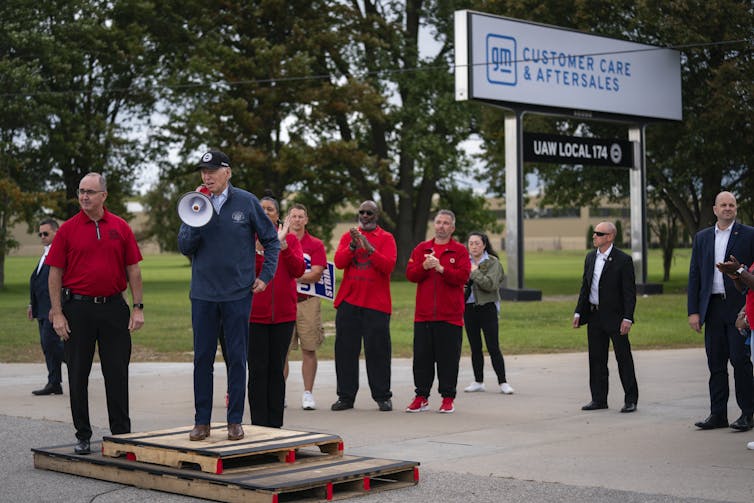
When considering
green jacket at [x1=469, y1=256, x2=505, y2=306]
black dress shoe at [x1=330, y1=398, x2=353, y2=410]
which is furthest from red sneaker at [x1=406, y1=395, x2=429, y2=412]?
green jacket at [x1=469, y1=256, x2=505, y2=306]

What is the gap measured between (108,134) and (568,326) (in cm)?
2867

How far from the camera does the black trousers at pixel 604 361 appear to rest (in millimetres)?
11523

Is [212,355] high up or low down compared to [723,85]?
down

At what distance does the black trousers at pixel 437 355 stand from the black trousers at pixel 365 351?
0.33 meters

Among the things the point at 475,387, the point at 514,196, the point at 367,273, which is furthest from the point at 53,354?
the point at 514,196

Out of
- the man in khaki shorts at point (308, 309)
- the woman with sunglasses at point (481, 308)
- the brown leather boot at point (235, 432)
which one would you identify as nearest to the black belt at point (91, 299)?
the brown leather boot at point (235, 432)

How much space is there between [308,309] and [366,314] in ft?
2.42

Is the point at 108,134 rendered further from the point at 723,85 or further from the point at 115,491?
the point at 115,491

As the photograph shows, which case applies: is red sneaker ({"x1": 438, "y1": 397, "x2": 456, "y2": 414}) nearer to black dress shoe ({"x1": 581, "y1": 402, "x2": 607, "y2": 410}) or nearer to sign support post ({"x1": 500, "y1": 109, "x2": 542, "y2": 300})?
black dress shoe ({"x1": 581, "y1": 402, "x2": 607, "y2": 410})

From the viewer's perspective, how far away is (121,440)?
8.01m

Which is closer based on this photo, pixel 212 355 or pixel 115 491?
pixel 115 491

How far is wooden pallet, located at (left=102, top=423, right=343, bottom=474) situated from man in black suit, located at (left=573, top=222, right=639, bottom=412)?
14.6ft

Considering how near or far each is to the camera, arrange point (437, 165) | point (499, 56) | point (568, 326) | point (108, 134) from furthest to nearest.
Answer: point (437, 165)
point (108, 134)
point (499, 56)
point (568, 326)

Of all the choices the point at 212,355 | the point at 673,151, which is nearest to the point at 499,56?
the point at 673,151
